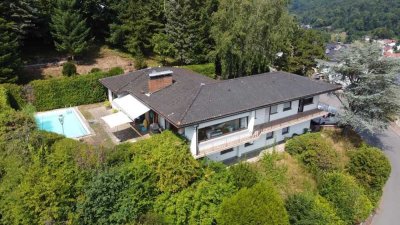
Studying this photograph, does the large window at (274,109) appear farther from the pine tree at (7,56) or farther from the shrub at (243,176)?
the pine tree at (7,56)

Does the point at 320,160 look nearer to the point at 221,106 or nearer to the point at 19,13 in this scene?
the point at 221,106

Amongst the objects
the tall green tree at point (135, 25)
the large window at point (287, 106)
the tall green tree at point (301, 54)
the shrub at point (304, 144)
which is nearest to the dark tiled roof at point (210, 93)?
the large window at point (287, 106)

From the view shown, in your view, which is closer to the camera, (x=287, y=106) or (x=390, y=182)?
(x=287, y=106)

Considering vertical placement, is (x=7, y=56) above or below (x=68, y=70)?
above

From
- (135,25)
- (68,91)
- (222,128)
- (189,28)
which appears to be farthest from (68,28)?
(222,128)

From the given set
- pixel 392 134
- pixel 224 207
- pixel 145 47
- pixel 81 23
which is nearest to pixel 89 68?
pixel 81 23

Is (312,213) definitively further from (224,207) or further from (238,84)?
(238,84)
